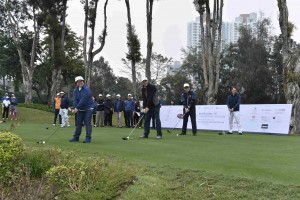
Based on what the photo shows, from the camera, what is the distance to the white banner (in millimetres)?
17094

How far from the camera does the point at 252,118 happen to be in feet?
60.1

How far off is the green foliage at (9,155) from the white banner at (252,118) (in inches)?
511

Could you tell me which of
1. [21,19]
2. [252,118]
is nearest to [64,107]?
[252,118]

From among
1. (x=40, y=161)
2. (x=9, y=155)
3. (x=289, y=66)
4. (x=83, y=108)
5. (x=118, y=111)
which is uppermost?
(x=289, y=66)

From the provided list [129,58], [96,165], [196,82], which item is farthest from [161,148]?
[196,82]

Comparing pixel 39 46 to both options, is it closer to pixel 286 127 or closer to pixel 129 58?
pixel 129 58

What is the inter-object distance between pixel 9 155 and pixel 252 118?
1386 cm

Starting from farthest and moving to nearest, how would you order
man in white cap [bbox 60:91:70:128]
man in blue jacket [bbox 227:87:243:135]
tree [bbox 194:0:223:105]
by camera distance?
1. tree [bbox 194:0:223:105]
2. man in white cap [bbox 60:91:70:128]
3. man in blue jacket [bbox 227:87:243:135]

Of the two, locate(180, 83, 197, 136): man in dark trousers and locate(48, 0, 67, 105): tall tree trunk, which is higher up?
locate(48, 0, 67, 105): tall tree trunk

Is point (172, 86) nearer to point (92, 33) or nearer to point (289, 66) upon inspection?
point (92, 33)

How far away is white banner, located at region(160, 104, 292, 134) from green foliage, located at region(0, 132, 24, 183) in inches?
511

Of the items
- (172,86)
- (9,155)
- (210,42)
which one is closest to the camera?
(9,155)

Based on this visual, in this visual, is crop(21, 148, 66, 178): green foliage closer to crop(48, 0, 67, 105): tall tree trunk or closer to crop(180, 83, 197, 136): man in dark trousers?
crop(180, 83, 197, 136): man in dark trousers

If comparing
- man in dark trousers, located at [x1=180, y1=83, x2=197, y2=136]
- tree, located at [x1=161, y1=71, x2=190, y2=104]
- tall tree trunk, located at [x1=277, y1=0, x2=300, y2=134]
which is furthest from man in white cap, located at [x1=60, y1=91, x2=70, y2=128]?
tree, located at [x1=161, y1=71, x2=190, y2=104]
